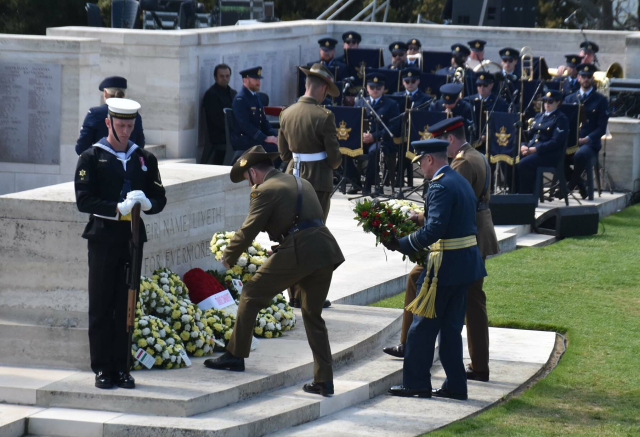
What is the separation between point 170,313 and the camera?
29.1 ft

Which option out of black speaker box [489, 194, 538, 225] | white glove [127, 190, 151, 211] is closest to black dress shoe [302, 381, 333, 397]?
white glove [127, 190, 151, 211]

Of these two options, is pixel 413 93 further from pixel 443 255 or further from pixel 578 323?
pixel 443 255

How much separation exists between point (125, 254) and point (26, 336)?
1099 mm

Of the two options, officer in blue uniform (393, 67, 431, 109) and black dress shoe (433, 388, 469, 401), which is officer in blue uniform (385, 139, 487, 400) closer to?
black dress shoe (433, 388, 469, 401)

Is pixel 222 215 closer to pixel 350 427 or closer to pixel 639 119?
pixel 350 427

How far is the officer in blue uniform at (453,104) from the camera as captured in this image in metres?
17.3

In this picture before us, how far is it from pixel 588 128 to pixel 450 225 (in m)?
10.4

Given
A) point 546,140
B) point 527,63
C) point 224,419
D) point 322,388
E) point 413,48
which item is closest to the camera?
point 224,419

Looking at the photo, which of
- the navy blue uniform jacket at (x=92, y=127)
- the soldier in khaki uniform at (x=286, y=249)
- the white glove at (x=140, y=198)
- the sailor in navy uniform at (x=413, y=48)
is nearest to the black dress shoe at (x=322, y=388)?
the soldier in khaki uniform at (x=286, y=249)

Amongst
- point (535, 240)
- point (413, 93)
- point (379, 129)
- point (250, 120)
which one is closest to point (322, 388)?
point (535, 240)

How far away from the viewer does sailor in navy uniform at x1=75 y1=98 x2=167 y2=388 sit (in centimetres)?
794

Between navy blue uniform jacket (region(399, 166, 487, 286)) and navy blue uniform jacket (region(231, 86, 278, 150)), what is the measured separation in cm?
794

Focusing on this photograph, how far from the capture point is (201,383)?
319 inches

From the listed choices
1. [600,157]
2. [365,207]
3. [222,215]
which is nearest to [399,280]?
[222,215]
